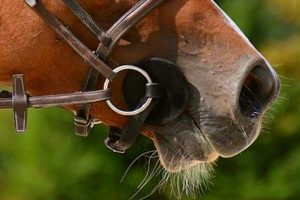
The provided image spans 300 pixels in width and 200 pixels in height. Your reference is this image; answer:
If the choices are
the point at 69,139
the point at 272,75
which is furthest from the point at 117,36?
the point at 69,139

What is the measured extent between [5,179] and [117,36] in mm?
2791

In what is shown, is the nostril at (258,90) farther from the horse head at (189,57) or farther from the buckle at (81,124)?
the buckle at (81,124)

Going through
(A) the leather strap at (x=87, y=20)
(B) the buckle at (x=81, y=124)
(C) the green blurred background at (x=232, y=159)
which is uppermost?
(A) the leather strap at (x=87, y=20)

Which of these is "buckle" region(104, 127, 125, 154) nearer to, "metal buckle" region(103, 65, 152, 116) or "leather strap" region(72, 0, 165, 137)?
"metal buckle" region(103, 65, 152, 116)

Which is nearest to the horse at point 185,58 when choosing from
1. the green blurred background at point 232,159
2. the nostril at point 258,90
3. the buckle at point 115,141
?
the nostril at point 258,90

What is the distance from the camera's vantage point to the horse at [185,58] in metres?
2.48

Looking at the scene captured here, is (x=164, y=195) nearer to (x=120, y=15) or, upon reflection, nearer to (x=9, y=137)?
(x=9, y=137)

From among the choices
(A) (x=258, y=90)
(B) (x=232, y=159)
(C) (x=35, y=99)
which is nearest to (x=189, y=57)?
(A) (x=258, y=90)

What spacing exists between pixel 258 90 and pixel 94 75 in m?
0.53

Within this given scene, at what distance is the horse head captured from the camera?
2.48 metres

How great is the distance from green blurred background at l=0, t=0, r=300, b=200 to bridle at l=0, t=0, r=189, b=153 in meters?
1.89

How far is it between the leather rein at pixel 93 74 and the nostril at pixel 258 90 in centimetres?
28

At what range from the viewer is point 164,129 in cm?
257

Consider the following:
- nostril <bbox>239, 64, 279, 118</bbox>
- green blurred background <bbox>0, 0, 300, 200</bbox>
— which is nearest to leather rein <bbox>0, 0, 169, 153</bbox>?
nostril <bbox>239, 64, 279, 118</bbox>
